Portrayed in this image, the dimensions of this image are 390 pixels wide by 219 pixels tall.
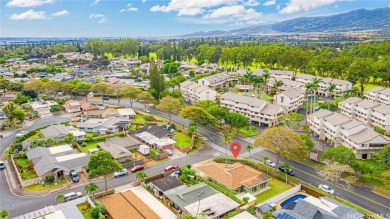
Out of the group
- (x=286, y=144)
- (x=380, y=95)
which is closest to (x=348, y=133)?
(x=286, y=144)

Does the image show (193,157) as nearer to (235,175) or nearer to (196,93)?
(235,175)

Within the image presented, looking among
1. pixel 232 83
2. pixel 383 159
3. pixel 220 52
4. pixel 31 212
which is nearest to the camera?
pixel 31 212

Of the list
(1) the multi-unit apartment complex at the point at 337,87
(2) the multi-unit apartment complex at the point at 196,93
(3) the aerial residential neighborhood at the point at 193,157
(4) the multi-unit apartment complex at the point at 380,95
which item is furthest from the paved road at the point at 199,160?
(1) the multi-unit apartment complex at the point at 337,87

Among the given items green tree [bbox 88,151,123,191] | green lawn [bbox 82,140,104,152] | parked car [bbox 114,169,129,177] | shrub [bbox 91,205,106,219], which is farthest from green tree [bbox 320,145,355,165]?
green lawn [bbox 82,140,104,152]

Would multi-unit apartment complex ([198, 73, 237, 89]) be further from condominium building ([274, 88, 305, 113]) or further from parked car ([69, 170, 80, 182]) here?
parked car ([69, 170, 80, 182])

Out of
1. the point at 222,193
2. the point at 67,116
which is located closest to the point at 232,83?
the point at 67,116

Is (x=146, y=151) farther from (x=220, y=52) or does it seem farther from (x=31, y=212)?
(x=220, y=52)

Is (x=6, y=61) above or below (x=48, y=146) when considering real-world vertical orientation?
above
